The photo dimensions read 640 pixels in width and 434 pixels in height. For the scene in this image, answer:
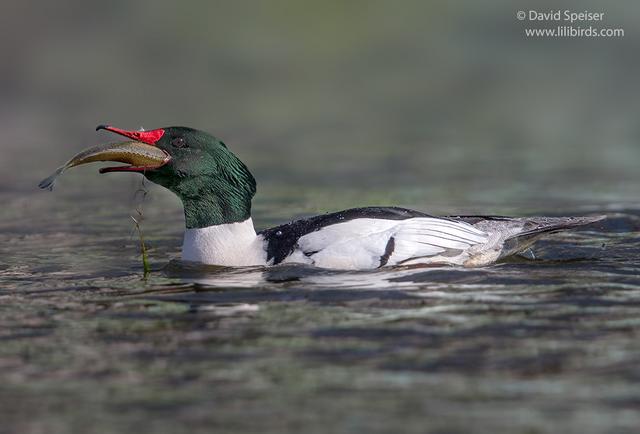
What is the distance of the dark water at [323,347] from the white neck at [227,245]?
0.14 meters

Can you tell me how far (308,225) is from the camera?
11.2m

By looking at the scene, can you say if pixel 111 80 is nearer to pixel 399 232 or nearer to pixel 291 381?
pixel 399 232

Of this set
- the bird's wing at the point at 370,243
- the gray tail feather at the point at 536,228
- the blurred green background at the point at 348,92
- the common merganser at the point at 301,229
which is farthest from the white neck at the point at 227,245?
the blurred green background at the point at 348,92

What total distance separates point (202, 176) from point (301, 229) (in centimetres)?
104

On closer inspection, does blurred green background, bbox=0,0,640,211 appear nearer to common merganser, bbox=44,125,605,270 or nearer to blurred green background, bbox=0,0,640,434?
blurred green background, bbox=0,0,640,434

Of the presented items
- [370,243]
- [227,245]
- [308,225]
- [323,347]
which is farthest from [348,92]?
[323,347]

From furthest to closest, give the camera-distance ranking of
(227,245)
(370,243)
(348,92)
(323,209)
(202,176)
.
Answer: (348,92), (323,209), (202,176), (227,245), (370,243)

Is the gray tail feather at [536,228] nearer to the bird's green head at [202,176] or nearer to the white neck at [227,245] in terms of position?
the white neck at [227,245]

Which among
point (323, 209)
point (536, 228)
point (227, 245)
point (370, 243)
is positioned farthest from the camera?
point (323, 209)

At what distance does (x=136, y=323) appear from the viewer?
367 inches

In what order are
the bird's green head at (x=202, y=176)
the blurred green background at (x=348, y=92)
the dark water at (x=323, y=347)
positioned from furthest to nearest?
the blurred green background at (x=348, y=92)
the bird's green head at (x=202, y=176)
the dark water at (x=323, y=347)

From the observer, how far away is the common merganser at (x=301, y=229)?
1109cm

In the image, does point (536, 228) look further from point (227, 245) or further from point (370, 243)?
point (227, 245)

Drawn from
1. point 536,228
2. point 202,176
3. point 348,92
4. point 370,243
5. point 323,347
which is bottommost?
point 323,347
